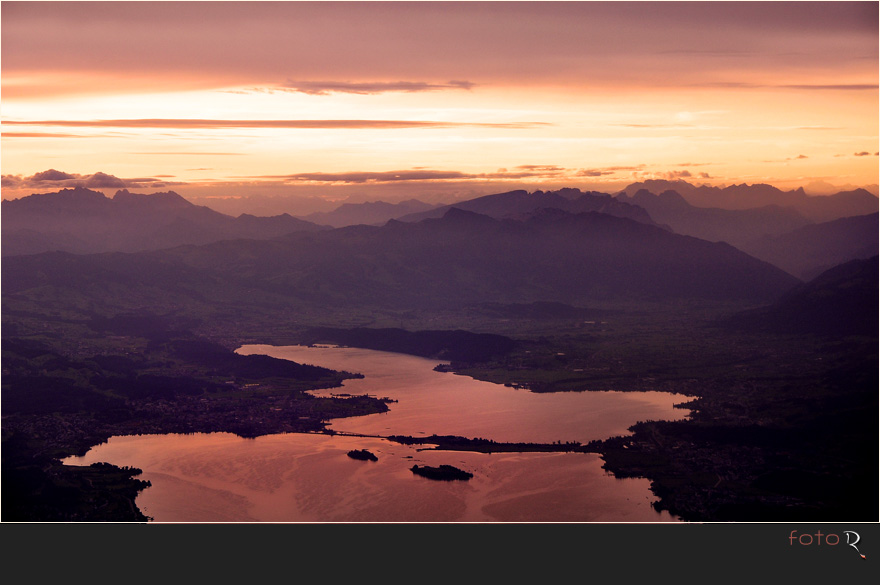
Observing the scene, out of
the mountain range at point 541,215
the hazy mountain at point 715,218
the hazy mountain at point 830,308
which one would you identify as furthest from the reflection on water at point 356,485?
the hazy mountain at point 715,218

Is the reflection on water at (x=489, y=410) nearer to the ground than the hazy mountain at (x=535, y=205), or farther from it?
nearer to the ground

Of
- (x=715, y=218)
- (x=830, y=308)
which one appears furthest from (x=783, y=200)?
(x=830, y=308)

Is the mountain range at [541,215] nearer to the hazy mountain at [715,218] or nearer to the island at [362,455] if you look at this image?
the hazy mountain at [715,218]

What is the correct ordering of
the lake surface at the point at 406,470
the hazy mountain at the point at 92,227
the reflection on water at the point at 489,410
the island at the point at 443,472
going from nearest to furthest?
the lake surface at the point at 406,470 → the island at the point at 443,472 → the reflection on water at the point at 489,410 → the hazy mountain at the point at 92,227

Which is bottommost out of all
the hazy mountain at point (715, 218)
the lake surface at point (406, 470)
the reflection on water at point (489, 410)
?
the reflection on water at point (489, 410)

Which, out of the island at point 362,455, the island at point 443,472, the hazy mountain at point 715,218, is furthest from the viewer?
the hazy mountain at point 715,218

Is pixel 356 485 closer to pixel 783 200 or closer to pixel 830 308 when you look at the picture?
pixel 830 308
